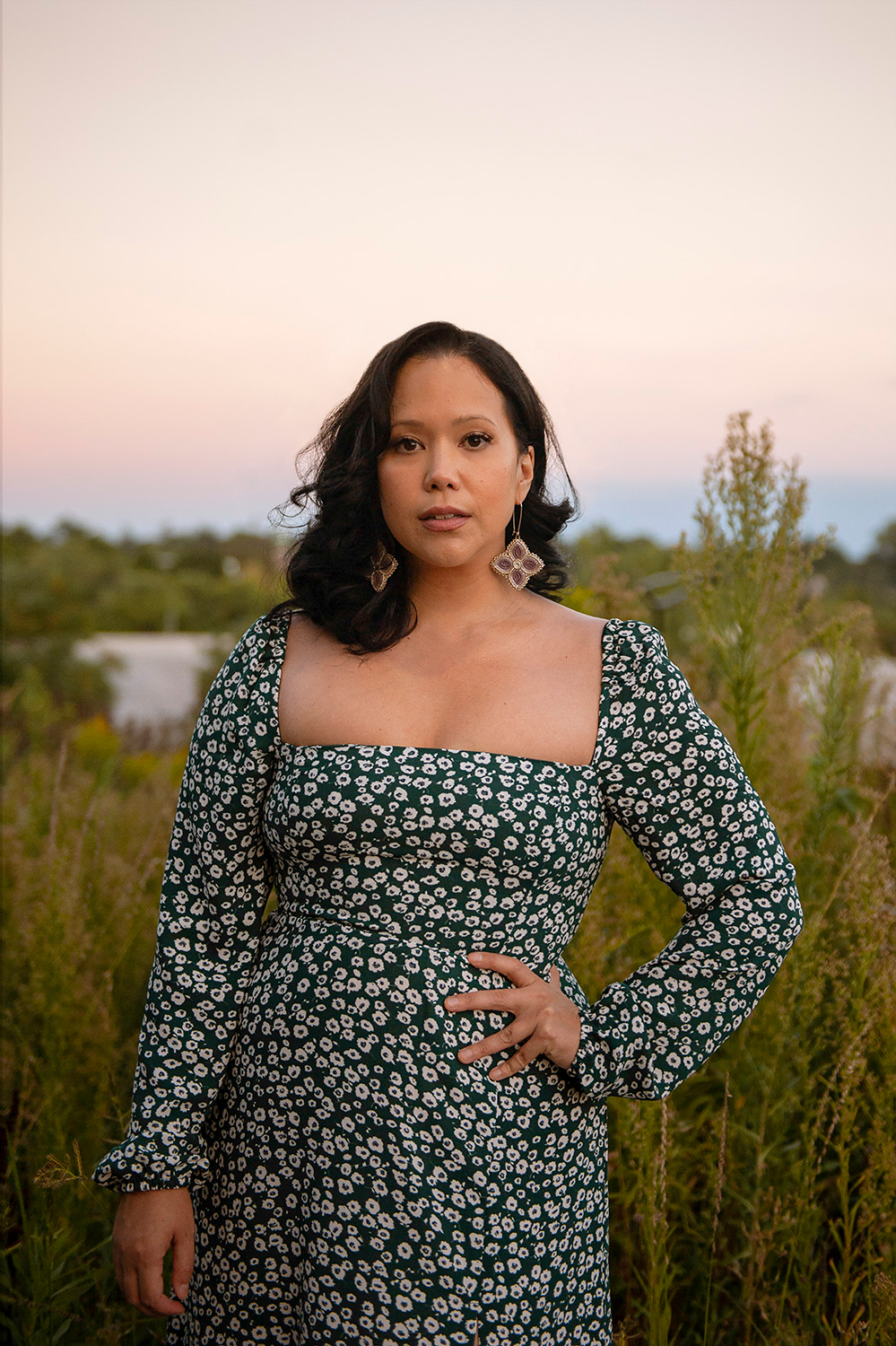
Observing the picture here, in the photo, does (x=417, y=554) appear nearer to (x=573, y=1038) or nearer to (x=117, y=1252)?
(x=573, y=1038)

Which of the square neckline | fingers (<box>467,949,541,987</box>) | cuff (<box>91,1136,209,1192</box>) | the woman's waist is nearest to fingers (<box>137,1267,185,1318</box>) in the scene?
cuff (<box>91,1136,209,1192</box>)

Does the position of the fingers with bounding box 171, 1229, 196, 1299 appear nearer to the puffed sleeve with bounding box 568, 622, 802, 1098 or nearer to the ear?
the puffed sleeve with bounding box 568, 622, 802, 1098

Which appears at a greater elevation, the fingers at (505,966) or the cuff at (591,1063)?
the fingers at (505,966)

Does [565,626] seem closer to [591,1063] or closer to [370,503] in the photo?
[370,503]

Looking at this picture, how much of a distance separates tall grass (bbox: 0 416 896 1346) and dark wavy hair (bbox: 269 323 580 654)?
24.7 inches

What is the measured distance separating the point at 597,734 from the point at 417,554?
44 cm

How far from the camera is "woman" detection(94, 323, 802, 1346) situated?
1.54 meters

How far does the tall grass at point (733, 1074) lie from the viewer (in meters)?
1.93

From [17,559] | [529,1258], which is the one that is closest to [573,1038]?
[529,1258]

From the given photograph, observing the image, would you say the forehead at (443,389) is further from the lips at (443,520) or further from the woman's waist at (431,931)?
the woman's waist at (431,931)

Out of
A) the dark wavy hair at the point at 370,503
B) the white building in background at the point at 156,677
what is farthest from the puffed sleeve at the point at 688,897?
the white building in background at the point at 156,677

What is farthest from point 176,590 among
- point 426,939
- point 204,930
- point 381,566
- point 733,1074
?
point 426,939

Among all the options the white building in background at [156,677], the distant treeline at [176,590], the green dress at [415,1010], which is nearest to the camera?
the green dress at [415,1010]

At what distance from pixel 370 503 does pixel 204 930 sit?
812mm
